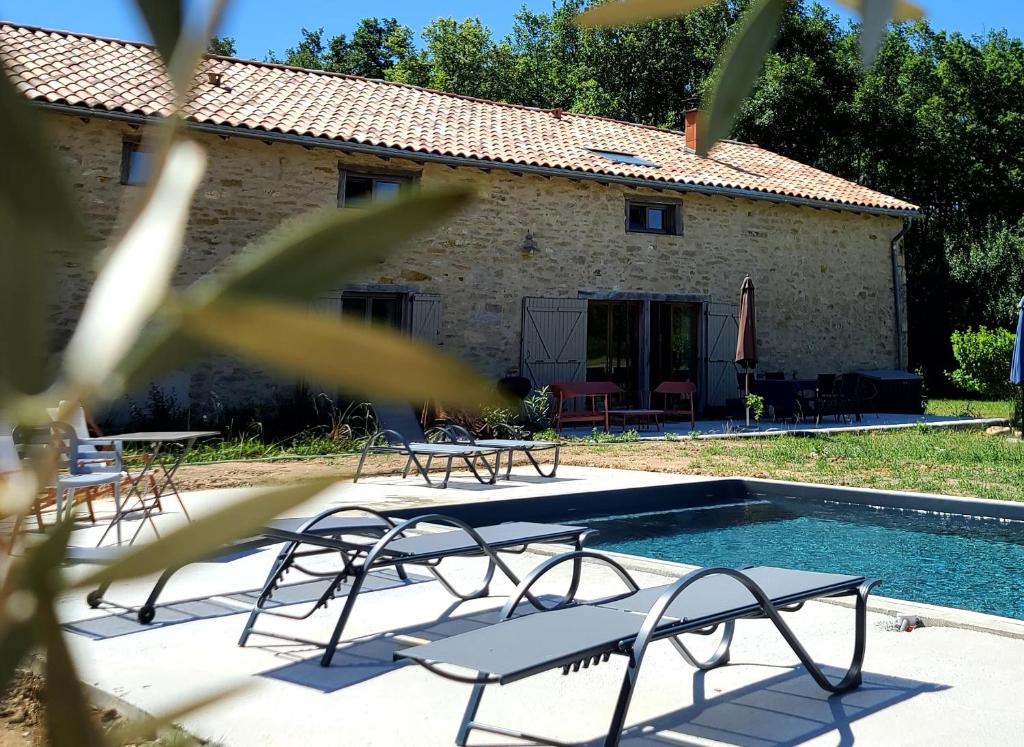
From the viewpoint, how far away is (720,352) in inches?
611

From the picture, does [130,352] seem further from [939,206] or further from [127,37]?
[939,206]

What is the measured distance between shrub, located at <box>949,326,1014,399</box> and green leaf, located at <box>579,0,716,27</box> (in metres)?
17.1

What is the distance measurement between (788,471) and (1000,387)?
8.74 metres

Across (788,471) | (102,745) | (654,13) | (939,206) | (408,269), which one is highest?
(939,206)

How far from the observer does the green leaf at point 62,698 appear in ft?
0.86

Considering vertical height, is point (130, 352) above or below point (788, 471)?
above

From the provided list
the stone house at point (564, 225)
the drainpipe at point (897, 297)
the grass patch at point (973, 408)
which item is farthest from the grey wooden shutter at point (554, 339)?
the drainpipe at point (897, 297)

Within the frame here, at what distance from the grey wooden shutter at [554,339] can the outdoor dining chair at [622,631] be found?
10189 mm

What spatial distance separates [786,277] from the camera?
1638 centimetres

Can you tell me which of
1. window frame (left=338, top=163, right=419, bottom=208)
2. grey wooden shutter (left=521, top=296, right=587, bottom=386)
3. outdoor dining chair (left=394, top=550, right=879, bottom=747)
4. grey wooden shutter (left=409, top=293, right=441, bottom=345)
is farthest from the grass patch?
outdoor dining chair (left=394, top=550, right=879, bottom=747)

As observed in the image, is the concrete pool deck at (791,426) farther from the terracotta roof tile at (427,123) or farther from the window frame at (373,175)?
the window frame at (373,175)

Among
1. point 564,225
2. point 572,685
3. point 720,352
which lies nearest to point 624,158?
point 564,225

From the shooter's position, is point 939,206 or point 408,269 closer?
point 408,269

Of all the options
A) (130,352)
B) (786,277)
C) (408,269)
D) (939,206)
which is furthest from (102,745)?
(939,206)
